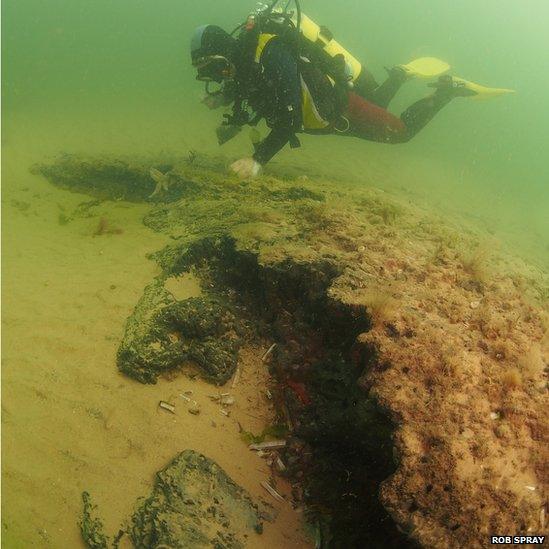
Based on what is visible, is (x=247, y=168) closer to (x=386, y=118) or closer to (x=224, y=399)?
(x=386, y=118)

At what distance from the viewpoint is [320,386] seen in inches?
126

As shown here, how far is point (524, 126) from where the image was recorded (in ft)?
152

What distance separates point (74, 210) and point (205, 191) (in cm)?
285

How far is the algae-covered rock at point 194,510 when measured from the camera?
252 cm

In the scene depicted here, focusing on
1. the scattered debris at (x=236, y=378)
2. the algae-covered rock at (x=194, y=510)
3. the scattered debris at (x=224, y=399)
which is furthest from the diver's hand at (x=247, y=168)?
the algae-covered rock at (x=194, y=510)

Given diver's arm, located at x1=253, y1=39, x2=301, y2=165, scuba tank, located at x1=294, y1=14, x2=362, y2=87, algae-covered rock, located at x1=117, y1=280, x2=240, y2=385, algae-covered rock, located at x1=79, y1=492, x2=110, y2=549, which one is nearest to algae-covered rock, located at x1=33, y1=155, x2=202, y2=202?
diver's arm, located at x1=253, y1=39, x2=301, y2=165

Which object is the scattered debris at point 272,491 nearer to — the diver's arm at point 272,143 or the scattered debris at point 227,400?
the scattered debris at point 227,400

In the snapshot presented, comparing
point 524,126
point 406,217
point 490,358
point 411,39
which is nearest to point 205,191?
point 406,217

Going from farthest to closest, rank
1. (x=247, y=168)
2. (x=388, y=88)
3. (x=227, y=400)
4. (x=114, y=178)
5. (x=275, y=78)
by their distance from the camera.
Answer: (x=388, y=88) → (x=114, y=178) → (x=247, y=168) → (x=275, y=78) → (x=227, y=400)

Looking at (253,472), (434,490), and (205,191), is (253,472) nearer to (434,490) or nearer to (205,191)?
(434,490)

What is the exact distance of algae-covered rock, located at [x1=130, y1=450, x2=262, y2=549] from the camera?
8.27 feet

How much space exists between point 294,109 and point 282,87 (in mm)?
344

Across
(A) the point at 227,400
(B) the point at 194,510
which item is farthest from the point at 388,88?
(B) the point at 194,510

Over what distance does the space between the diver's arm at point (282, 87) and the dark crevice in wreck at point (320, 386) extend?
7.79 ft
